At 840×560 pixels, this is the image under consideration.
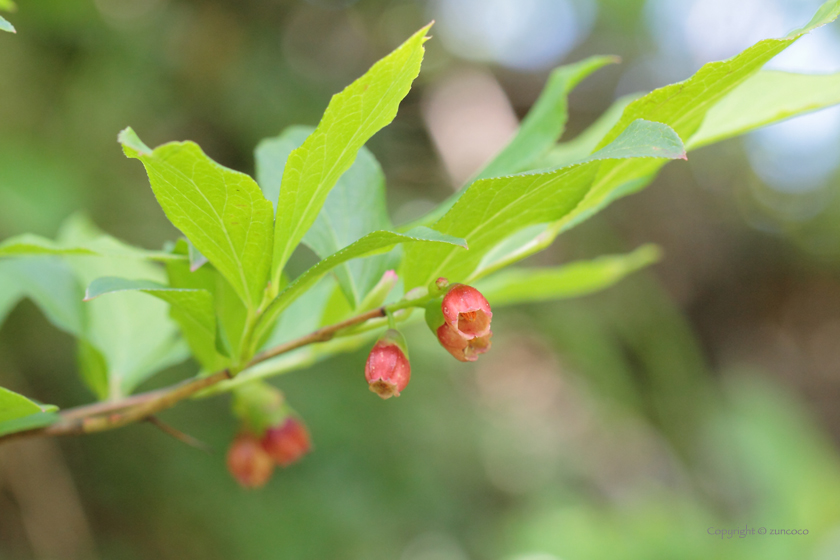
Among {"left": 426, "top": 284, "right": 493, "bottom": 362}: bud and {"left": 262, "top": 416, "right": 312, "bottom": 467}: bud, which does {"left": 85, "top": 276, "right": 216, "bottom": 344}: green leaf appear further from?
{"left": 262, "top": 416, "right": 312, "bottom": 467}: bud

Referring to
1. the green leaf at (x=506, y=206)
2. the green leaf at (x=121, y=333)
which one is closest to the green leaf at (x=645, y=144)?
the green leaf at (x=506, y=206)

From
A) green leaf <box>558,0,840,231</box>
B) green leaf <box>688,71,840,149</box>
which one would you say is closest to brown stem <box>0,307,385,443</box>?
green leaf <box>558,0,840,231</box>

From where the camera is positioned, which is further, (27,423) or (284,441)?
(284,441)

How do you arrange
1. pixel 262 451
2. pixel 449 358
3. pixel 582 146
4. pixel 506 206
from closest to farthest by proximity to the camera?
pixel 506 206, pixel 582 146, pixel 262 451, pixel 449 358

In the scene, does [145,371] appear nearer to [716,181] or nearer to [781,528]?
[781,528]

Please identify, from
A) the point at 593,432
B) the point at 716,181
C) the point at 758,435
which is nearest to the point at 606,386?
the point at 593,432

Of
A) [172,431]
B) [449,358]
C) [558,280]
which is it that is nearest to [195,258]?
[172,431]

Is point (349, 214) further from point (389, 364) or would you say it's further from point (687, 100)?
point (687, 100)
